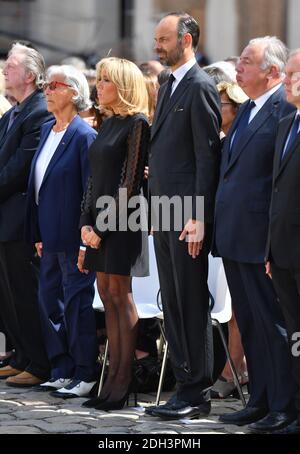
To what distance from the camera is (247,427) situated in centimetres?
691

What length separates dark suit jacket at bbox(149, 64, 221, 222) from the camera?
709 centimetres

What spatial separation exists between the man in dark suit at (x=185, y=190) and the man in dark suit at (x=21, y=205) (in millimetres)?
1461

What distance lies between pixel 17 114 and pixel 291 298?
2.89 metres

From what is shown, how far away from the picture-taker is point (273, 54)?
23.0 feet

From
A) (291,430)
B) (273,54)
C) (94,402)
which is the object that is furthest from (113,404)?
(273,54)

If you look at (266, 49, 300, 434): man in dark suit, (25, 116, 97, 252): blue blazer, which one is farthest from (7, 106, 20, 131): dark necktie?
(266, 49, 300, 434): man in dark suit

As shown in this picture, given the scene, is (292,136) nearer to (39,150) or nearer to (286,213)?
(286,213)

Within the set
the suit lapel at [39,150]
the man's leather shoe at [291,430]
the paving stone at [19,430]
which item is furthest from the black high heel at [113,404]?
the suit lapel at [39,150]

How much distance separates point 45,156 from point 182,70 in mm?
1435

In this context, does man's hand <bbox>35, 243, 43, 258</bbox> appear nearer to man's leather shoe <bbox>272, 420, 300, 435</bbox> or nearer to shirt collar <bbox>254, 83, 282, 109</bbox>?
shirt collar <bbox>254, 83, 282, 109</bbox>

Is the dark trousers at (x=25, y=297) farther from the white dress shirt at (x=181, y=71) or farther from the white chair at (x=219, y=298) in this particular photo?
the white dress shirt at (x=181, y=71)

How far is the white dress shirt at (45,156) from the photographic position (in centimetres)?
830

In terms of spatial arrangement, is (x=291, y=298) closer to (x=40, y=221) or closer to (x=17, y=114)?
(x=40, y=221)

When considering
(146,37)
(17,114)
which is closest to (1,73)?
(17,114)
